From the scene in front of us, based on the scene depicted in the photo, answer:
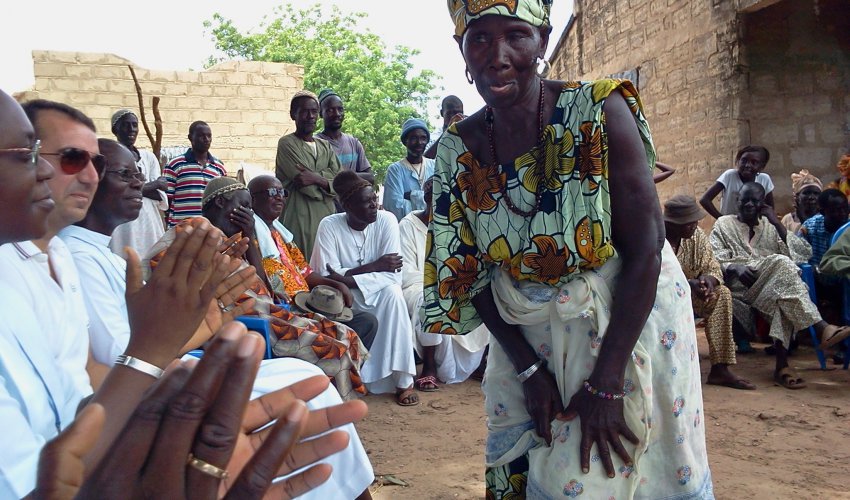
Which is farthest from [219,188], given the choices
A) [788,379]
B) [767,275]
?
[767,275]

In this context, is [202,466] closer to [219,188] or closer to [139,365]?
[139,365]

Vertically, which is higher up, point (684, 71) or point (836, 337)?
point (684, 71)

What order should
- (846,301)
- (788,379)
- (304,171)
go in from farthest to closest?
(304,171) → (846,301) → (788,379)

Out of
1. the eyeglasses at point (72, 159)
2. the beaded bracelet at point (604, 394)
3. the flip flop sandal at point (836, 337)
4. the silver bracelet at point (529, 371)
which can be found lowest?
the flip flop sandal at point (836, 337)

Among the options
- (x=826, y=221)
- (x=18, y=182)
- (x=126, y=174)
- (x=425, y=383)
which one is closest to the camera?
(x=18, y=182)

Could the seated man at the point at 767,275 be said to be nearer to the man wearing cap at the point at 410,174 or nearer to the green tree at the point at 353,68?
the man wearing cap at the point at 410,174

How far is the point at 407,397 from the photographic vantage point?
5121 millimetres

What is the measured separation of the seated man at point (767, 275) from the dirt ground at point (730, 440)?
0.36m

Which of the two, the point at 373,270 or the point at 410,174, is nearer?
the point at 373,270

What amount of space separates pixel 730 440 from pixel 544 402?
9.75 feet

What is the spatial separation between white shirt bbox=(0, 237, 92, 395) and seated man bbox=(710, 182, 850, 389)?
515 centimetres

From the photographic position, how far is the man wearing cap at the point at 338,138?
21.8ft

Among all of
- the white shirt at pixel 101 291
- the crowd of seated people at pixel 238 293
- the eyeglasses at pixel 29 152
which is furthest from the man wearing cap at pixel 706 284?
the eyeglasses at pixel 29 152

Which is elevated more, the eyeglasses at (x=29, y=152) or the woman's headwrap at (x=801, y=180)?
the woman's headwrap at (x=801, y=180)
